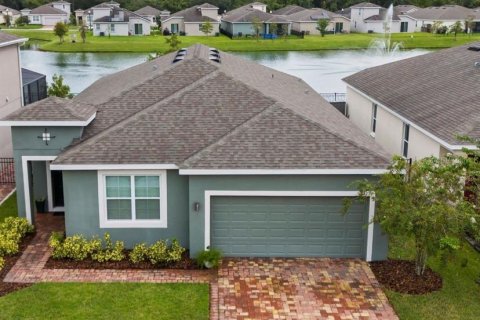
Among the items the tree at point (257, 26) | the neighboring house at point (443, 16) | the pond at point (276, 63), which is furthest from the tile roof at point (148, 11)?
the neighboring house at point (443, 16)

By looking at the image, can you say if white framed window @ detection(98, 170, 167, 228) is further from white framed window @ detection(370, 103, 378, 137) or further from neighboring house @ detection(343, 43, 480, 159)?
white framed window @ detection(370, 103, 378, 137)

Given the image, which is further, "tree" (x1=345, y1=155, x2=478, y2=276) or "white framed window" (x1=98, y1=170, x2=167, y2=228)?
"white framed window" (x1=98, y1=170, x2=167, y2=228)

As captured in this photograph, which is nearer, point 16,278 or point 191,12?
point 16,278

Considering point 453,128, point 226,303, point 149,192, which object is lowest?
point 226,303

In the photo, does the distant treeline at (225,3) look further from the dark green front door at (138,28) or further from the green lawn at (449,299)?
the green lawn at (449,299)

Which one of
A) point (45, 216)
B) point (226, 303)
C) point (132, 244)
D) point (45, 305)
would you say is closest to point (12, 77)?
point (45, 216)

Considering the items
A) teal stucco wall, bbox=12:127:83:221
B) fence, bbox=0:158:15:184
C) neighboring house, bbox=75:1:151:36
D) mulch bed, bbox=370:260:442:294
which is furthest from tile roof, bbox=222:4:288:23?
mulch bed, bbox=370:260:442:294

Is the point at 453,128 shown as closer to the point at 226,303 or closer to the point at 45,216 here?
the point at 226,303
